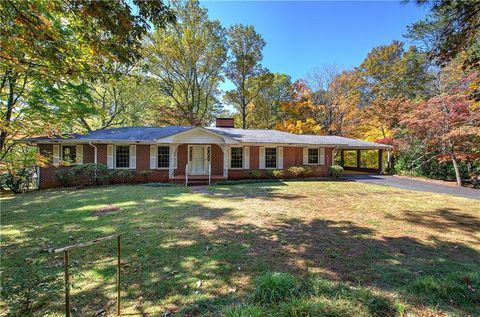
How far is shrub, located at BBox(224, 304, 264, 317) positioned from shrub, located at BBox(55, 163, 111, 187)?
1346 cm

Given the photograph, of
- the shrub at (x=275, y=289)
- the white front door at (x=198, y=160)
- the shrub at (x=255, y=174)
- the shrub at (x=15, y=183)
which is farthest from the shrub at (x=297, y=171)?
the shrub at (x=15, y=183)

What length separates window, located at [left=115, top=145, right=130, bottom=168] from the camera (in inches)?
585

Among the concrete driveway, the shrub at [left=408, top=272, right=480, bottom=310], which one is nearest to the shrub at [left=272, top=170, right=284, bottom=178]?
the concrete driveway

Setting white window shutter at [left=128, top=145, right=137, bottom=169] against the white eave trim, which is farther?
white window shutter at [left=128, top=145, right=137, bottom=169]

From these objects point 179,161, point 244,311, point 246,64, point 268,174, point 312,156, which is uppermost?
point 246,64

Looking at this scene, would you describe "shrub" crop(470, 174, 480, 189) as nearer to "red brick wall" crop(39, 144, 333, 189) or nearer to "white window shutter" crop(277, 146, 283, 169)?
"red brick wall" crop(39, 144, 333, 189)

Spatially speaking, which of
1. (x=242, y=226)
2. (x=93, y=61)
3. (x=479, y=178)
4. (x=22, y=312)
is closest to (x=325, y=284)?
(x=242, y=226)

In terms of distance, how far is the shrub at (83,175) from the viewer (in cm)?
1327

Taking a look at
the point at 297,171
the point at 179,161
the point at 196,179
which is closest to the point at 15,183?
the point at 179,161

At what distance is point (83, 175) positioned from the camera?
529 inches

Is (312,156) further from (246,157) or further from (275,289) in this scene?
(275,289)

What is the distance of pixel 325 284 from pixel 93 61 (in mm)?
5077

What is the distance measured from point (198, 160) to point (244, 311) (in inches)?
551

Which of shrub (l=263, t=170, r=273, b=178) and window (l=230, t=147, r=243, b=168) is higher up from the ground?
window (l=230, t=147, r=243, b=168)
